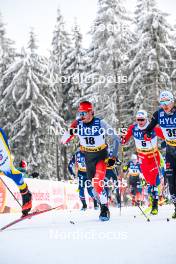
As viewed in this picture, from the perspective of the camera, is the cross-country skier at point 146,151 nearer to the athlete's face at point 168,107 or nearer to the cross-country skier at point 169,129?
the cross-country skier at point 169,129

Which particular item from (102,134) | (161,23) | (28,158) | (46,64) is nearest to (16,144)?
(28,158)

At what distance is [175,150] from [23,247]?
12.2 ft

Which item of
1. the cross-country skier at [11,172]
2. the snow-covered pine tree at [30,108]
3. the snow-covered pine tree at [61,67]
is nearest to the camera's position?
the cross-country skier at [11,172]

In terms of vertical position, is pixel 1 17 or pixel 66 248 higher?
pixel 1 17

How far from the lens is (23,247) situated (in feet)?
14.3

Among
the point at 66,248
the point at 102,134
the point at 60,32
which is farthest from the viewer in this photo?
the point at 60,32

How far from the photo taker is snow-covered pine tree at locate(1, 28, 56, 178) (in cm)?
2778

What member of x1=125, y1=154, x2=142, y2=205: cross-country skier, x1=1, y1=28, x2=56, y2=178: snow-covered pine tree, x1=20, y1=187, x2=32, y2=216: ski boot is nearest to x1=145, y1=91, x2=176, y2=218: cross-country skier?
x1=20, y1=187, x2=32, y2=216: ski boot

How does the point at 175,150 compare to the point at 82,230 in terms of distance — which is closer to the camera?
the point at 82,230

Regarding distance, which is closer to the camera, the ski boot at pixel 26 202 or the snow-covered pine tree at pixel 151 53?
the ski boot at pixel 26 202

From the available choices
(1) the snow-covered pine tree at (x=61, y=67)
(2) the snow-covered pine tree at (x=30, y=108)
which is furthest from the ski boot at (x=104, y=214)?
(1) the snow-covered pine tree at (x=61, y=67)

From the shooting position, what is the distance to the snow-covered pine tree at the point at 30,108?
1094 inches

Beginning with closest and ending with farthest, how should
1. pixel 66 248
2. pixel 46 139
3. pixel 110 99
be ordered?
pixel 66 248
pixel 110 99
pixel 46 139

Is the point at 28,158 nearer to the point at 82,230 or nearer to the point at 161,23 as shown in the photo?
the point at 161,23
